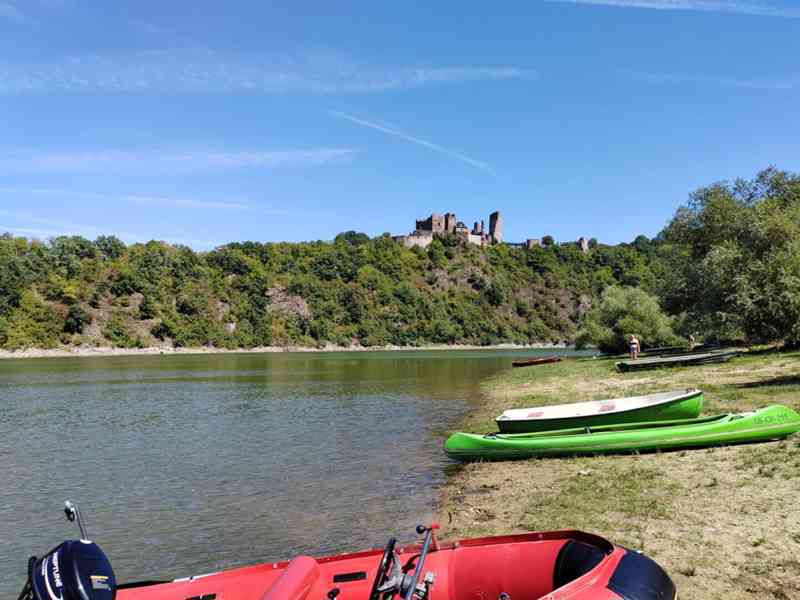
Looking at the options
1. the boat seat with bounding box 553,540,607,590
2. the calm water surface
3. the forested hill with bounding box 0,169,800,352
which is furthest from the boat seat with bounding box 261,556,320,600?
the forested hill with bounding box 0,169,800,352

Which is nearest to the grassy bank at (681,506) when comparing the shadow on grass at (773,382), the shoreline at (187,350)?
the shadow on grass at (773,382)

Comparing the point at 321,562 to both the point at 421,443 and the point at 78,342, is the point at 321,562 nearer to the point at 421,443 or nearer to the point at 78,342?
the point at 421,443

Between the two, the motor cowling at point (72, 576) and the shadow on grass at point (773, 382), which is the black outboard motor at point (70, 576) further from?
the shadow on grass at point (773, 382)

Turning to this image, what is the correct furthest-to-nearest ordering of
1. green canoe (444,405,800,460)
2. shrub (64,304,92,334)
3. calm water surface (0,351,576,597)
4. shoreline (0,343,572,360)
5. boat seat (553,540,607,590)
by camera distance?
shrub (64,304,92,334) → shoreline (0,343,572,360) → green canoe (444,405,800,460) → calm water surface (0,351,576,597) → boat seat (553,540,607,590)

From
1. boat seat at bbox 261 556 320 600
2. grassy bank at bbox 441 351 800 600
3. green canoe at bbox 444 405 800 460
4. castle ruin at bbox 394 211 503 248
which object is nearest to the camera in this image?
boat seat at bbox 261 556 320 600

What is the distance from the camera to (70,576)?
222 inches

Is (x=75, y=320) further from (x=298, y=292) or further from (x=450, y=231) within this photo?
(x=450, y=231)

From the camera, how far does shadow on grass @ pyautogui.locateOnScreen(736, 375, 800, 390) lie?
21.1 meters

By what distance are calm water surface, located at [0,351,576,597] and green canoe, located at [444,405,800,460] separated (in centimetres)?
143

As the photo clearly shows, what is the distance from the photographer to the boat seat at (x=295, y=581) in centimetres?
553

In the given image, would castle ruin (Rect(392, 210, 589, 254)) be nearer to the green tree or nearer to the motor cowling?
the green tree

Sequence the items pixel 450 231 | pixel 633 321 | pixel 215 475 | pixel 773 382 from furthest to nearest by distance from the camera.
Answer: pixel 450 231, pixel 633 321, pixel 773 382, pixel 215 475

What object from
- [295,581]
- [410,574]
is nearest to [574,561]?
[410,574]

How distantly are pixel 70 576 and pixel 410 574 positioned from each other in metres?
3.14
